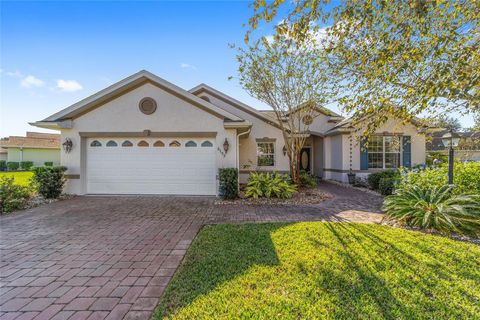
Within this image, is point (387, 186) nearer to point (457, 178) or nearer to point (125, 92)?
point (457, 178)

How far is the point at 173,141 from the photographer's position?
10.1 metres

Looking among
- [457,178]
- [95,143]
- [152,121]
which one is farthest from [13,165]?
[457,178]

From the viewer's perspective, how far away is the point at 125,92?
9906mm

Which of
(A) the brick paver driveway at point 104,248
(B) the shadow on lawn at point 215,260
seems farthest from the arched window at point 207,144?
(B) the shadow on lawn at point 215,260

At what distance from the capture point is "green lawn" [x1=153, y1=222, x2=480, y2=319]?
275cm

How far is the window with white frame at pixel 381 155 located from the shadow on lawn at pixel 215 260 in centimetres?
1120

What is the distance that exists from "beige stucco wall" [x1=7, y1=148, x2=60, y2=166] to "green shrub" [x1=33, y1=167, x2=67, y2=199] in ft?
85.9

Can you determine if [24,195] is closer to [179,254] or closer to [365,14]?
[179,254]

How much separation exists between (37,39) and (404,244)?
1238 centimetres

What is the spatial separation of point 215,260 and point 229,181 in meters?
5.26

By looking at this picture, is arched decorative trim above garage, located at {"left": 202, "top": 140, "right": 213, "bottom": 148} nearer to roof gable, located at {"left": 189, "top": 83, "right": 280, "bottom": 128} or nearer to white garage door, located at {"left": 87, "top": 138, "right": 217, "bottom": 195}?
white garage door, located at {"left": 87, "top": 138, "right": 217, "bottom": 195}

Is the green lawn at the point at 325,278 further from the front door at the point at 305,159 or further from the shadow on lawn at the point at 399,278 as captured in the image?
the front door at the point at 305,159

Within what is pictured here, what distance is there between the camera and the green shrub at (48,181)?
9188 millimetres

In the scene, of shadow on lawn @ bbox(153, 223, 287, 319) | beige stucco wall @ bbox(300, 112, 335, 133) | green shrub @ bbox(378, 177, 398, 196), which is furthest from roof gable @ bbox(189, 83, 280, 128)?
shadow on lawn @ bbox(153, 223, 287, 319)
